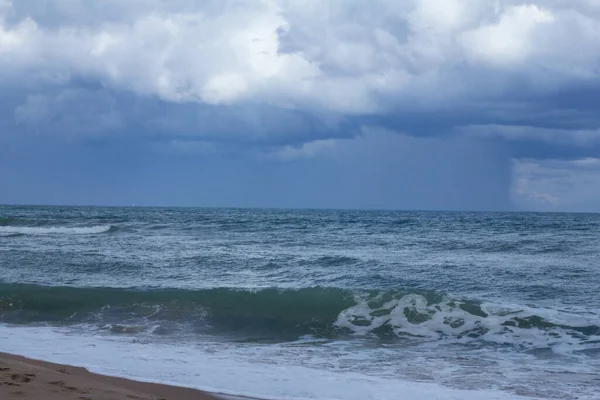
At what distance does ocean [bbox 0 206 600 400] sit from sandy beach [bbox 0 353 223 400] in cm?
39

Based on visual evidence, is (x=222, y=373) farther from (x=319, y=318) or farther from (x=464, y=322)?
(x=464, y=322)

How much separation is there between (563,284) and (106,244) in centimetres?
1939

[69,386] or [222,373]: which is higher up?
[69,386]

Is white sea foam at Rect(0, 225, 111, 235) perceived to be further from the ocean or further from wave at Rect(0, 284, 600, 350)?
wave at Rect(0, 284, 600, 350)

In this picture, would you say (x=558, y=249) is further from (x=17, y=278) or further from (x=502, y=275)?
(x=17, y=278)

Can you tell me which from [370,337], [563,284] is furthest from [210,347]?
[563,284]

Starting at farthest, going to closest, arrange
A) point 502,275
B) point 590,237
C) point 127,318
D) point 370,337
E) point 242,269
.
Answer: point 590,237
point 242,269
point 502,275
point 127,318
point 370,337

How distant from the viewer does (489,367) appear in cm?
954

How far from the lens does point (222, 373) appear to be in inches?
335

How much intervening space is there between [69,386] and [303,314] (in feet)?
25.0

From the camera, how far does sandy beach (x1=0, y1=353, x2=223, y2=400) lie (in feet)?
21.4

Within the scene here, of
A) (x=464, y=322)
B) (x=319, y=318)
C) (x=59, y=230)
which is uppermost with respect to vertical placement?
(x=59, y=230)

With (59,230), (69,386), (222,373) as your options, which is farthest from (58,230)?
(69,386)

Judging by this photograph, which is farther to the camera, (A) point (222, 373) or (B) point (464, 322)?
(B) point (464, 322)
